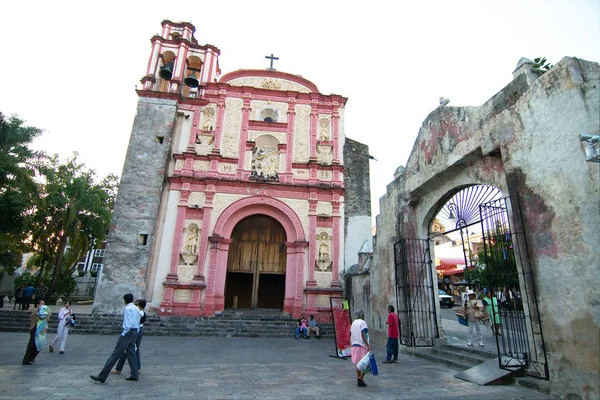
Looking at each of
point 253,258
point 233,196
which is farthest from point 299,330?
point 233,196

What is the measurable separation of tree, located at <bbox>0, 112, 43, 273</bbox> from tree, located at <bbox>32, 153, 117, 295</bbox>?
8.01ft

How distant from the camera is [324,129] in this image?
16.2 meters

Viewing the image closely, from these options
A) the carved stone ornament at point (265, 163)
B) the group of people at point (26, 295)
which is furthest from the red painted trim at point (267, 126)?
the group of people at point (26, 295)

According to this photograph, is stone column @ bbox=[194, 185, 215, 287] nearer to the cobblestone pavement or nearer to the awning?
the cobblestone pavement

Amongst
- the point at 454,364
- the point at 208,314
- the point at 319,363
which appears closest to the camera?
the point at 454,364

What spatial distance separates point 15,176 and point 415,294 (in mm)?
A: 16389

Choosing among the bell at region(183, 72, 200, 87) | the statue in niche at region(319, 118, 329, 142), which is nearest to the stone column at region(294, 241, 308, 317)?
the statue in niche at region(319, 118, 329, 142)

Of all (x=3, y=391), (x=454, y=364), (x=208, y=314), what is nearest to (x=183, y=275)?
(x=208, y=314)

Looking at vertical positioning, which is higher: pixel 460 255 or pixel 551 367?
pixel 460 255

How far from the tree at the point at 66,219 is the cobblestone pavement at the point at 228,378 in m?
14.2

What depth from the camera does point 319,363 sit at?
7.14 metres

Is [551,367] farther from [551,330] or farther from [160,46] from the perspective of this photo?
[160,46]

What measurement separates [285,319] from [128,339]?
26.5 feet

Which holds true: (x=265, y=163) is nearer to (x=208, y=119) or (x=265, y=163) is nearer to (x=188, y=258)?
(x=208, y=119)
